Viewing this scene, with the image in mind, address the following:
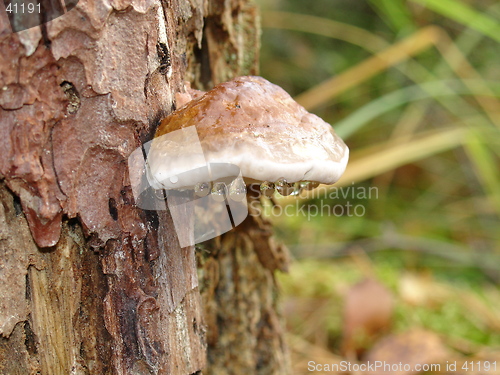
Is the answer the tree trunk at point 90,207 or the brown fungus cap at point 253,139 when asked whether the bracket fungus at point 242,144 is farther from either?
the tree trunk at point 90,207

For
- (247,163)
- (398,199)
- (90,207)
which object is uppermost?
(247,163)

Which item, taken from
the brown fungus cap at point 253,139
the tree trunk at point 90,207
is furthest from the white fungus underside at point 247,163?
the tree trunk at point 90,207

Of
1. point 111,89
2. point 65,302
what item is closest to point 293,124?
point 111,89

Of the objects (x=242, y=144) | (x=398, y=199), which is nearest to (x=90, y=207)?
(x=242, y=144)

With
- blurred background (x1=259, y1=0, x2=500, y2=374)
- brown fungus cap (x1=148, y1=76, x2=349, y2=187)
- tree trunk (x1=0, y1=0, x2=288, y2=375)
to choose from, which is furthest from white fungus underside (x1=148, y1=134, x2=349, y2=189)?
blurred background (x1=259, y1=0, x2=500, y2=374)

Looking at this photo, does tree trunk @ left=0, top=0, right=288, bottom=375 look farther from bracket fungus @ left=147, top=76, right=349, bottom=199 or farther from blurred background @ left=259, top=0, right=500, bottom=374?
blurred background @ left=259, top=0, right=500, bottom=374

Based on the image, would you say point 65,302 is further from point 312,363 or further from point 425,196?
point 425,196

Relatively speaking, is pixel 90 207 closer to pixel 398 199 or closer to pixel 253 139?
pixel 253 139
